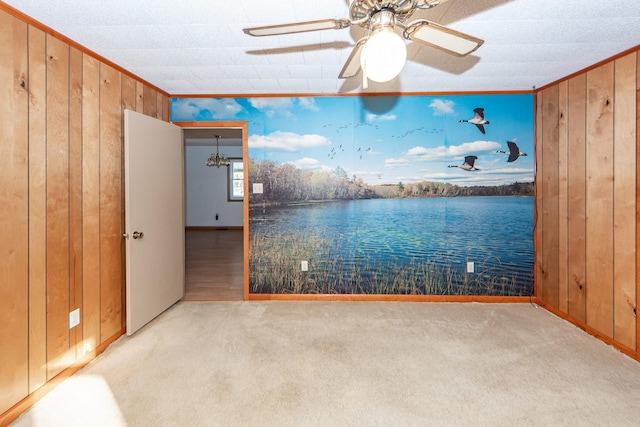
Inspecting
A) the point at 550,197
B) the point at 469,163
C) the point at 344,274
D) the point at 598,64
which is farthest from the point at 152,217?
the point at 598,64

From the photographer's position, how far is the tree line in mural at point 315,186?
3.48 m

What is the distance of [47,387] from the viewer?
1919 mm

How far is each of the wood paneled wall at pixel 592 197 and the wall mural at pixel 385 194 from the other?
0.31 m

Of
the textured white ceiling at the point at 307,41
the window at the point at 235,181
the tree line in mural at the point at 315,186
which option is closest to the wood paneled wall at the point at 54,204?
the textured white ceiling at the point at 307,41

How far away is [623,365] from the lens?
2166 mm

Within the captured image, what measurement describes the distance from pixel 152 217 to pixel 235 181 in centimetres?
595

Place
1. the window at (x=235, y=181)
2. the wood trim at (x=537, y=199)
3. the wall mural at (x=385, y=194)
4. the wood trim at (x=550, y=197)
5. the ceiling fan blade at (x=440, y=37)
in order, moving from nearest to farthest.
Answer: the ceiling fan blade at (x=440, y=37) → the wood trim at (x=550, y=197) → the wood trim at (x=537, y=199) → the wall mural at (x=385, y=194) → the window at (x=235, y=181)

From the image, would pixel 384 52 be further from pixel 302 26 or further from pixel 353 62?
pixel 353 62

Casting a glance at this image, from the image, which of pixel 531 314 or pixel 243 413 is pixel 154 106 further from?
pixel 531 314

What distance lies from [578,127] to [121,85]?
161 inches

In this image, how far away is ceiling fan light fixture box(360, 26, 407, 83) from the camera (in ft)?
3.75

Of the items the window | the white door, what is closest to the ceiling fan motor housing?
the white door

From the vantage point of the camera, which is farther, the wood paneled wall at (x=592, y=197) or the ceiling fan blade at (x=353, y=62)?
the wood paneled wall at (x=592, y=197)

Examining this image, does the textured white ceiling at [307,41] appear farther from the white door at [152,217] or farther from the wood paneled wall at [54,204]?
the white door at [152,217]
